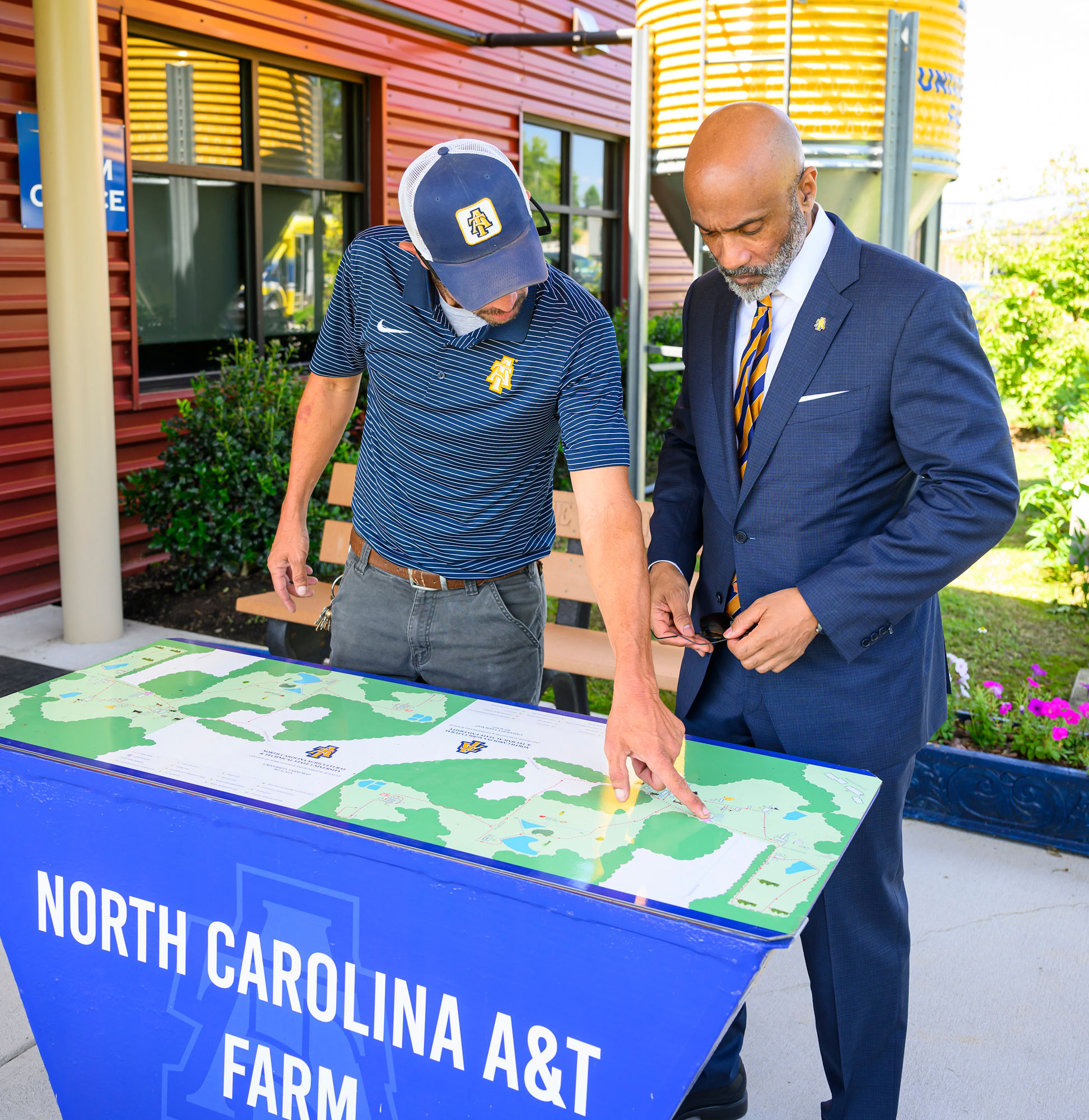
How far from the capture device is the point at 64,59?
4.68 m

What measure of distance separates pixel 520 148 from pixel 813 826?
865 cm

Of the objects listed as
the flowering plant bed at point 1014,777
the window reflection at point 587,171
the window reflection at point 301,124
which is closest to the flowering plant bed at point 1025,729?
the flowering plant bed at point 1014,777

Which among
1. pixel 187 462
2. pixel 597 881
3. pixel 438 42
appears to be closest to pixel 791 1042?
pixel 597 881

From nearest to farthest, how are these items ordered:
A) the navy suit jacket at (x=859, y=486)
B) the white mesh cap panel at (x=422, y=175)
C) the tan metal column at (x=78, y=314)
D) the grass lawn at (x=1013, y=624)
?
the navy suit jacket at (x=859, y=486)
the white mesh cap panel at (x=422, y=175)
the tan metal column at (x=78, y=314)
the grass lawn at (x=1013, y=624)

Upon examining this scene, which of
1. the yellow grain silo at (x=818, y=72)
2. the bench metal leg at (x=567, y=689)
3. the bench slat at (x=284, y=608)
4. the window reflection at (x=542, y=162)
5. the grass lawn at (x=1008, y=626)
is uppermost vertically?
the window reflection at (x=542, y=162)

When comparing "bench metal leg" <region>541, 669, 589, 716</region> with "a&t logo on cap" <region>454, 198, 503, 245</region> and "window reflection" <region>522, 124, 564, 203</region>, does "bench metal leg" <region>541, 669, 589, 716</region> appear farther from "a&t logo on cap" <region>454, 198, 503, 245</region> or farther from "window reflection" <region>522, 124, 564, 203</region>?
"window reflection" <region>522, 124, 564, 203</region>

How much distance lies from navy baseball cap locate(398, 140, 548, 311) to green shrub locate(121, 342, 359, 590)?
11.6ft

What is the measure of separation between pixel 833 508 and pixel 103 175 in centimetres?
419

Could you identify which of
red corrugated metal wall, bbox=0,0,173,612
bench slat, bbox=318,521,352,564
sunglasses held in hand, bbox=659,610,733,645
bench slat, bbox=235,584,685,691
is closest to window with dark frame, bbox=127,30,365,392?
red corrugated metal wall, bbox=0,0,173,612

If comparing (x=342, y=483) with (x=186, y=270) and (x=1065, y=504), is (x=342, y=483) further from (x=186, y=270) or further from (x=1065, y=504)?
(x=1065, y=504)

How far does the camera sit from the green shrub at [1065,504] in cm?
631

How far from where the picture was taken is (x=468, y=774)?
1924 millimetres

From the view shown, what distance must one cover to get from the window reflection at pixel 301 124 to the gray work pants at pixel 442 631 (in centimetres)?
530

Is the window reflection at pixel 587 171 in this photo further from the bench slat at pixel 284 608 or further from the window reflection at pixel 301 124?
the bench slat at pixel 284 608
